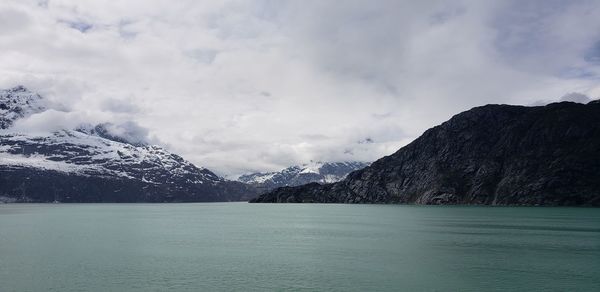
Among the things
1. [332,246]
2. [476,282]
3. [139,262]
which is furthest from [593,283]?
[139,262]

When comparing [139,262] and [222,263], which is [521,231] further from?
[139,262]

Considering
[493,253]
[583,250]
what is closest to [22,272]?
[493,253]

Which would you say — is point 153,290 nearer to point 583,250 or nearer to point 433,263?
point 433,263

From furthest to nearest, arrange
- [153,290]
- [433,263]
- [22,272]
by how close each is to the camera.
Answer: [433,263]
[22,272]
[153,290]

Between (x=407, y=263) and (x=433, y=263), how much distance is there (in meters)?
4.07

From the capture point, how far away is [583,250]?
92875 mm

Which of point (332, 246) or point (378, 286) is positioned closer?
point (378, 286)

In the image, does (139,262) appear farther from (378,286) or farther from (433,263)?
(433,263)

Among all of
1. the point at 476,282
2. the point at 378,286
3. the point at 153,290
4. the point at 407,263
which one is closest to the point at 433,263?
the point at 407,263

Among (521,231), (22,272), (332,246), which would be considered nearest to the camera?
(22,272)

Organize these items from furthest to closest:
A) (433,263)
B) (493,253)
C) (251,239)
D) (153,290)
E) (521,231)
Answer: (521,231) → (251,239) → (493,253) → (433,263) → (153,290)

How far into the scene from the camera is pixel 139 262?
8119 centimetres

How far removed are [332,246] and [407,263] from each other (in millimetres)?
26141

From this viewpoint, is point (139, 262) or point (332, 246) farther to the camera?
point (332, 246)
